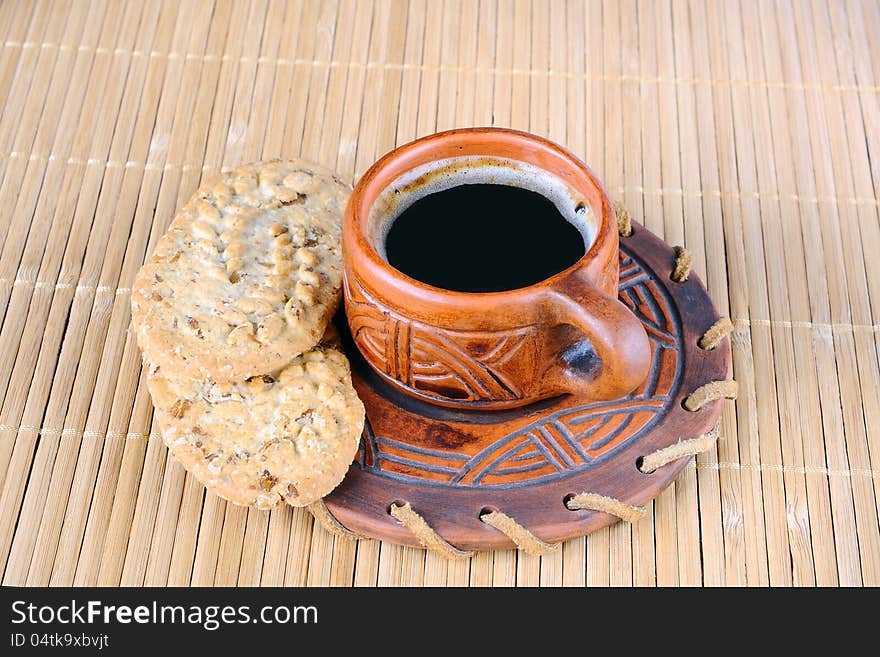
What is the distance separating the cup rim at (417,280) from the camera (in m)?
0.68

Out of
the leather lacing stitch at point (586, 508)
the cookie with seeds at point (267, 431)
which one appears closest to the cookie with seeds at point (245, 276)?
the cookie with seeds at point (267, 431)

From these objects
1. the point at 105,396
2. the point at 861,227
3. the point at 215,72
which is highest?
the point at 215,72

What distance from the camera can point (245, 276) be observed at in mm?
797

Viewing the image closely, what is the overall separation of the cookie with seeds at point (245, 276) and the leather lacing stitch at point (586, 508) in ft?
0.46

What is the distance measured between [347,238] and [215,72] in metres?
0.55

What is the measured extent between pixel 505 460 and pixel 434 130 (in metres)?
0.50

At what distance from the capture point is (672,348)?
0.84 meters

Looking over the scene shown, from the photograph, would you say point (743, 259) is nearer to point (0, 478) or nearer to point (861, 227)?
point (861, 227)

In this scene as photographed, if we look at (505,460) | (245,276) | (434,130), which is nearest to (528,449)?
(505,460)

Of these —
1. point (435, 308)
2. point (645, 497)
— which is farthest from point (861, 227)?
point (435, 308)

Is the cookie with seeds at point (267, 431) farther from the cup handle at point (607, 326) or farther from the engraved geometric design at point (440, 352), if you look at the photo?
the cup handle at point (607, 326)

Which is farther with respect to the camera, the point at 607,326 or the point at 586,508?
the point at 586,508

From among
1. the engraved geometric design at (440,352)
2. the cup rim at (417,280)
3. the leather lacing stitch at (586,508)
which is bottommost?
the leather lacing stitch at (586,508)

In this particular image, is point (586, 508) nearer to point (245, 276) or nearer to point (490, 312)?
point (490, 312)
